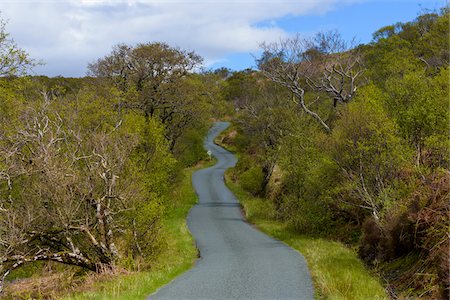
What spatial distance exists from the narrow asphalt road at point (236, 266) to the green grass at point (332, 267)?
43cm

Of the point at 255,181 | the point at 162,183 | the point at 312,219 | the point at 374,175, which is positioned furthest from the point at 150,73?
the point at 374,175

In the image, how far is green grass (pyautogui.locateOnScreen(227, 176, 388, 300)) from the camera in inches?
491

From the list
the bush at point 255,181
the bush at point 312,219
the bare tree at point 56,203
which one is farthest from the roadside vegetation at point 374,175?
the bare tree at point 56,203

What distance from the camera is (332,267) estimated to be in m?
16.4

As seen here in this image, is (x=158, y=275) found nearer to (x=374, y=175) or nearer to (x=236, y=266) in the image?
(x=236, y=266)

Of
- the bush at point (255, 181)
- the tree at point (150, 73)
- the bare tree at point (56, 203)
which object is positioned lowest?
the bush at point (255, 181)

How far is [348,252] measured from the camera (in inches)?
809

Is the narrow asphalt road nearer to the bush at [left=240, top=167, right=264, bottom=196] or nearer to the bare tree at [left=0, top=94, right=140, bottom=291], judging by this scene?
the bare tree at [left=0, top=94, right=140, bottom=291]

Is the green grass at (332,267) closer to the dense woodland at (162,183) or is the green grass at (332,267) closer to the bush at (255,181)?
the dense woodland at (162,183)

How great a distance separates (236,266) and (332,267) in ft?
11.7

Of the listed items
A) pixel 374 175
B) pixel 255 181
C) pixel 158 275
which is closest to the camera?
pixel 158 275

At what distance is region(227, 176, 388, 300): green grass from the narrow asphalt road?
0.43 meters

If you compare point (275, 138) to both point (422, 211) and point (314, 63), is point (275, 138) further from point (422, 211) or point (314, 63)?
point (422, 211)

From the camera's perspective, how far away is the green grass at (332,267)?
12.5 m
